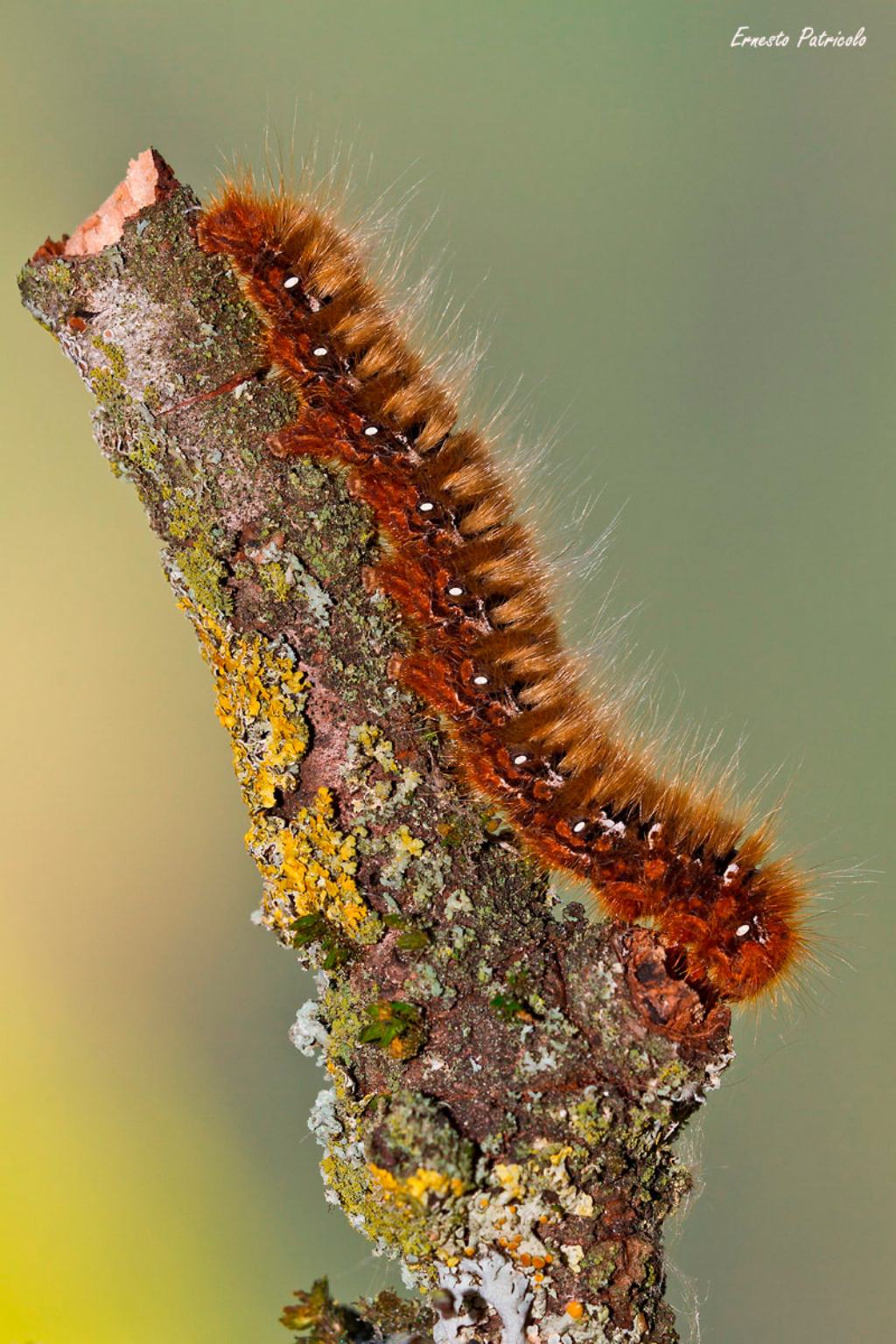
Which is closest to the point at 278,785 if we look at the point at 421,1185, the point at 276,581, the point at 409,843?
the point at 409,843

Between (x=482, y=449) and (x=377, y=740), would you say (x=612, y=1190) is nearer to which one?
(x=377, y=740)

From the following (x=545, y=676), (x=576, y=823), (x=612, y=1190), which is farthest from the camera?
(x=545, y=676)

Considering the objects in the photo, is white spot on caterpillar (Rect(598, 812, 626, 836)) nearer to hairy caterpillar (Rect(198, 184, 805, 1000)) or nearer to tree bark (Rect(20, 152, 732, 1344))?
hairy caterpillar (Rect(198, 184, 805, 1000))

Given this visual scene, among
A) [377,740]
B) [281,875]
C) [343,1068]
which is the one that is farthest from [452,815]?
[343,1068]

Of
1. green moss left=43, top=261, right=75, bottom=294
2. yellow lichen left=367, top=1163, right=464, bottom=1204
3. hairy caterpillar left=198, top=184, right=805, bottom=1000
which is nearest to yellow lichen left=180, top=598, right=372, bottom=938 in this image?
hairy caterpillar left=198, top=184, right=805, bottom=1000

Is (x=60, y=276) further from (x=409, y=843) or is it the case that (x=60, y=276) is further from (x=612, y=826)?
(x=612, y=826)
